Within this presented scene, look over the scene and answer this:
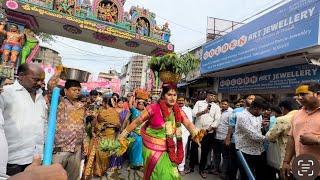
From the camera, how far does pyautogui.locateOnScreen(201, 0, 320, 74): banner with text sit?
7.31 m

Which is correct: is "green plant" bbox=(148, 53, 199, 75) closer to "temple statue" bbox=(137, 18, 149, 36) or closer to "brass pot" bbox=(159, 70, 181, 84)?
"brass pot" bbox=(159, 70, 181, 84)

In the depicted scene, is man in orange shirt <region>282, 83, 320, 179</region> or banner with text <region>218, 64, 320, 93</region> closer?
man in orange shirt <region>282, 83, 320, 179</region>

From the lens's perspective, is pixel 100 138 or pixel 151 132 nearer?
pixel 151 132

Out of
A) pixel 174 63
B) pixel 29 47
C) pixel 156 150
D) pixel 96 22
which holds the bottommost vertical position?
pixel 156 150

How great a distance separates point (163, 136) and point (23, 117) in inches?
69.9

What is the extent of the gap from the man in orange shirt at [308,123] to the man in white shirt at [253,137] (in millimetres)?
1262

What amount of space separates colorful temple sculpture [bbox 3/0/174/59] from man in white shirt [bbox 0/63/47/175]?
29.8ft

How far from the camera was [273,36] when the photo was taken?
28.5 ft

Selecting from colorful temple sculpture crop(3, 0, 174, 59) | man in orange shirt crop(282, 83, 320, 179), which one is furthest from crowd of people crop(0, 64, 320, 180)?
colorful temple sculpture crop(3, 0, 174, 59)

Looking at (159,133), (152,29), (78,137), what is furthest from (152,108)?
(152,29)

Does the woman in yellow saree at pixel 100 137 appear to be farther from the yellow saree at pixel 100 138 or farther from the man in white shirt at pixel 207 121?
the man in white shirt at pixel 207 121

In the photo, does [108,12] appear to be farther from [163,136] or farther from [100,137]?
[163,136]

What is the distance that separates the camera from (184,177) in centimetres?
586

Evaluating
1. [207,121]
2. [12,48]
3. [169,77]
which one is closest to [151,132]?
[169,77]
